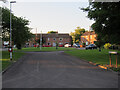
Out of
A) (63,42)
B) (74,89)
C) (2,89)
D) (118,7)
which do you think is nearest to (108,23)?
(118,7)

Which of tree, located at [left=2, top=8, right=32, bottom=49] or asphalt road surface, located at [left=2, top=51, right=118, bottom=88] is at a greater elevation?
tree, located at [left=2, top=8, right=32, bottom=49]

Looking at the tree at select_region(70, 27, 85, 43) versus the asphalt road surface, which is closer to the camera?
the asphalt road surface

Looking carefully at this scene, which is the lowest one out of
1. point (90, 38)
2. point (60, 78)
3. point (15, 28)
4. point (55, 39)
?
point (60, 78)

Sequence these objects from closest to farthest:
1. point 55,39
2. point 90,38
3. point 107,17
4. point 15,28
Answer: point 107,17
point 15,28
point 90,38
point 55,39

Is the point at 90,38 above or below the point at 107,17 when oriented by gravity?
below

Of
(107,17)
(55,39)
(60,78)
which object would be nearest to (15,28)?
(107,17)

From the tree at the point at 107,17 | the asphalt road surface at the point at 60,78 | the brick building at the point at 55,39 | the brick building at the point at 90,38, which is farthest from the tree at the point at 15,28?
the brick building at the point at 55,39

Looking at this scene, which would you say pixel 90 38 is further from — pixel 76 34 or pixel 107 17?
pixel 107 17

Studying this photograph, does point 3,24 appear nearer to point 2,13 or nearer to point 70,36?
point 2,13

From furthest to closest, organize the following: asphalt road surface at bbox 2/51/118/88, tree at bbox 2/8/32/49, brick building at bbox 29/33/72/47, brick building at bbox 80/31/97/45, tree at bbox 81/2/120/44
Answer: brick building at bbox 29/33/72/47 → brick building at bbox 80/31/97/45 → tree at bbox 2/8/32/49 → tree at bbox 81/2/120/44 → asphalt road surface at bbox 2/51/118/88

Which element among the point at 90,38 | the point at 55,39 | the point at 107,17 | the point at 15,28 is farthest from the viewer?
the point at 55,39

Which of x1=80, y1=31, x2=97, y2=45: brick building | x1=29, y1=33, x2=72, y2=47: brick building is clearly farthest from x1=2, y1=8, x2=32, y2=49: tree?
x1=29, y1=33, x2=72, y2=47: brick building

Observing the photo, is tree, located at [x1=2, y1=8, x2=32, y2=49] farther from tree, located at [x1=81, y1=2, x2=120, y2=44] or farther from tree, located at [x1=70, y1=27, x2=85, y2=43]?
tree, located at [x1=70, y1=27, x2=85, y2=43]

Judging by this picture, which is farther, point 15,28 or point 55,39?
point 55,39
